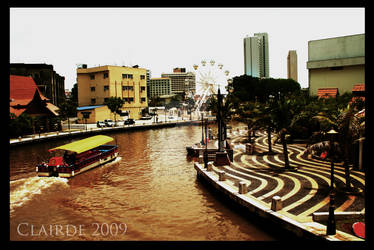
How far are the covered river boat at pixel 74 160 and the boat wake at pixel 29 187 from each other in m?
0.79

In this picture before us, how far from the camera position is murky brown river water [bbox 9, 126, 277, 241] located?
48.1 ft

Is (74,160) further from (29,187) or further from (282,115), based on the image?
(282,115)

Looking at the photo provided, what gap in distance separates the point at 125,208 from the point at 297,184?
10.9 m

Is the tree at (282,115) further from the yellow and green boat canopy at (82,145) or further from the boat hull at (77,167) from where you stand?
the boat hull at (77,167)

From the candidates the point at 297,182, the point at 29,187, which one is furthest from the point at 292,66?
the point at 29,187

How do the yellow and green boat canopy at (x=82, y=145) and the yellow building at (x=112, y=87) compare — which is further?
the yellow building at (x=112, y=87)

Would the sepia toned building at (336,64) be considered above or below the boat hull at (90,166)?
above

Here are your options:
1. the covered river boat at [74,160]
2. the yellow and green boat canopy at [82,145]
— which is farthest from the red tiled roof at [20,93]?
the covered river boat at [74,160]

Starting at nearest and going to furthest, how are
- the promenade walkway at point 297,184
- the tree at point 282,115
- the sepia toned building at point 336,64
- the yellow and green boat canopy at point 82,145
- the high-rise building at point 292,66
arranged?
the promenade walkway at point 297,184, the tree at point 282,115, the yellow and green boat canopy at point 82,145, the sepia toned building at point 336,64, the high-rise building at point 292,66

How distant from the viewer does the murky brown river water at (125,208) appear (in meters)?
14.7

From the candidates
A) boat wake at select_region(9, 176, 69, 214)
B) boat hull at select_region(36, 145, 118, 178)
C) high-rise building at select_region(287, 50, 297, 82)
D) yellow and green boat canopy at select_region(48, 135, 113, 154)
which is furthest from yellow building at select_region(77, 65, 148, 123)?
high-rise building at select_region(287, 50, 297, 82)
